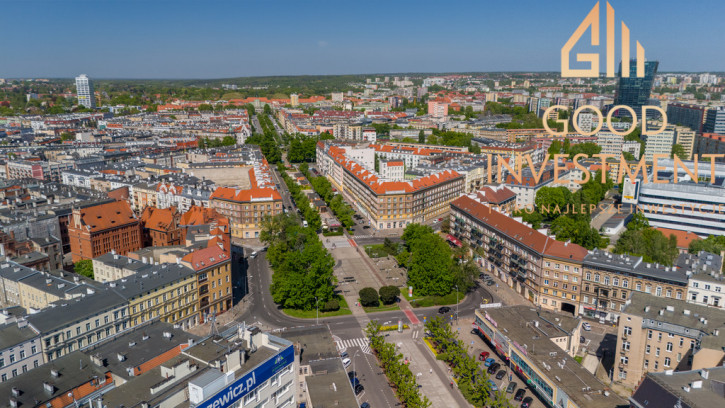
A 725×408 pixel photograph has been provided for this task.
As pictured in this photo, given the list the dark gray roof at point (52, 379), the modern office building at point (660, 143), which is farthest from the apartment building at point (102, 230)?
the modern office building at point (660, 143)

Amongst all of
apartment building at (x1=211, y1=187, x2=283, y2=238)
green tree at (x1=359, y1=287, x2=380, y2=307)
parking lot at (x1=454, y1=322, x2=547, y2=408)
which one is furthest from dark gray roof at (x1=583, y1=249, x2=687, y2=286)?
apartment building at (x1=211, y1=187, x2=283, y2=238)

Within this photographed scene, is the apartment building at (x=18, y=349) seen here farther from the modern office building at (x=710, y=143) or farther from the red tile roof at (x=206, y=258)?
the modern office building at (x=710, y=143)

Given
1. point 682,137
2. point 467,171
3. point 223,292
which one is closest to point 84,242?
point 223,292

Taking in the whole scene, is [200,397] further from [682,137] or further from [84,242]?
[682,137]

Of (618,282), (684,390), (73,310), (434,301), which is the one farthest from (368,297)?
(684,390)

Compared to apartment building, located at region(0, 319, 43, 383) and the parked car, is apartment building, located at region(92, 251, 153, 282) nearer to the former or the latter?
apartment building, located at region(0, 319, 43, 383)
